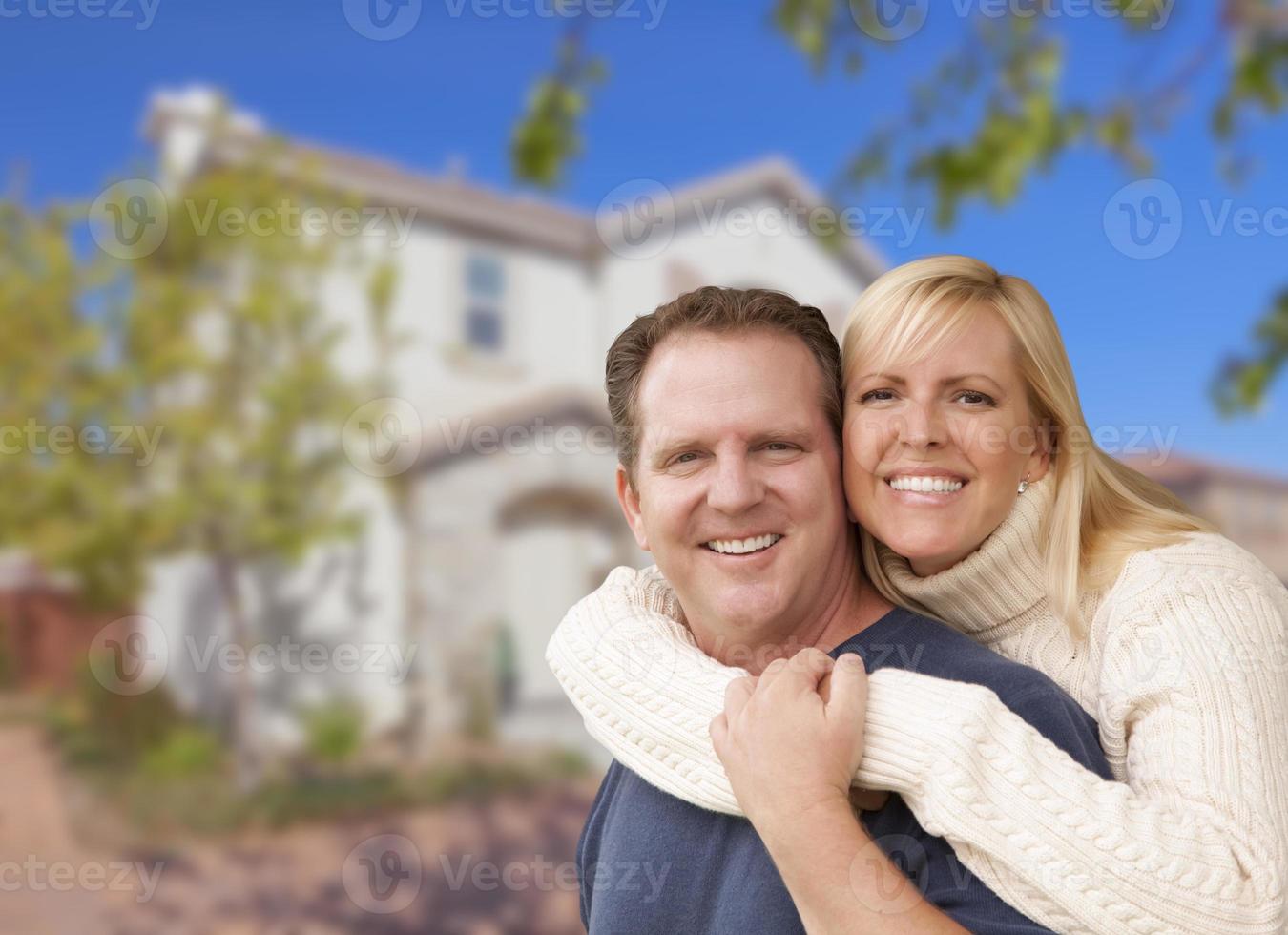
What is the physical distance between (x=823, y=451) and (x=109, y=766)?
36.8ft

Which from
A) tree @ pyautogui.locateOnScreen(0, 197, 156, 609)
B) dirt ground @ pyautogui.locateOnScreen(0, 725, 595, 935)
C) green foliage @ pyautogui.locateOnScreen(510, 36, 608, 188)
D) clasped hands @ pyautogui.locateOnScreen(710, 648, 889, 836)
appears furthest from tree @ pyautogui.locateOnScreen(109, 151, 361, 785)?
clasped hands @ pyautogui.locateOnScreen(710, 648, 889, 836)

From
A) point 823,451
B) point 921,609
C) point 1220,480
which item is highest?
point 1220,480

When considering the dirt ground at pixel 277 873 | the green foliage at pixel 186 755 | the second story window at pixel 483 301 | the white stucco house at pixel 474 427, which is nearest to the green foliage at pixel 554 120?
the white stucco house at pixel 474 427

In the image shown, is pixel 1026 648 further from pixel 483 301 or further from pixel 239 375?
pixel 483 301

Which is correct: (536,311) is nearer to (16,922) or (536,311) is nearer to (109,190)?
(109,190)

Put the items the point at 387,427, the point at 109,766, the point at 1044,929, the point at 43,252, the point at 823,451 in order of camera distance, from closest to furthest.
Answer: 1. the point at 1044,929
2. the point at 823,451
3. the point at 43,252
4. the point at 387,427
5. the point at 109,766

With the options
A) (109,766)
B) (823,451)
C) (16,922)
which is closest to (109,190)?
(109,766)

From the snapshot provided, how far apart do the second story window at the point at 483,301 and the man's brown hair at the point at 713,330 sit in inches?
389

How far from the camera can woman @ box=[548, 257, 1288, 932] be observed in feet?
4.57

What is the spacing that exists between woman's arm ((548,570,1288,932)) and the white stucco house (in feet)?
29.8

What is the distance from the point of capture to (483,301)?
38.3 feet

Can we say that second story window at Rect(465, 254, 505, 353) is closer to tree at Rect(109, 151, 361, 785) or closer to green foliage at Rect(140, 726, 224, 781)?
tree at Rect(109, 151, 361, 785)

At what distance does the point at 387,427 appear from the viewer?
10680mm

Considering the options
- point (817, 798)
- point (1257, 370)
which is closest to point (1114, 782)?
point (817, 798)
